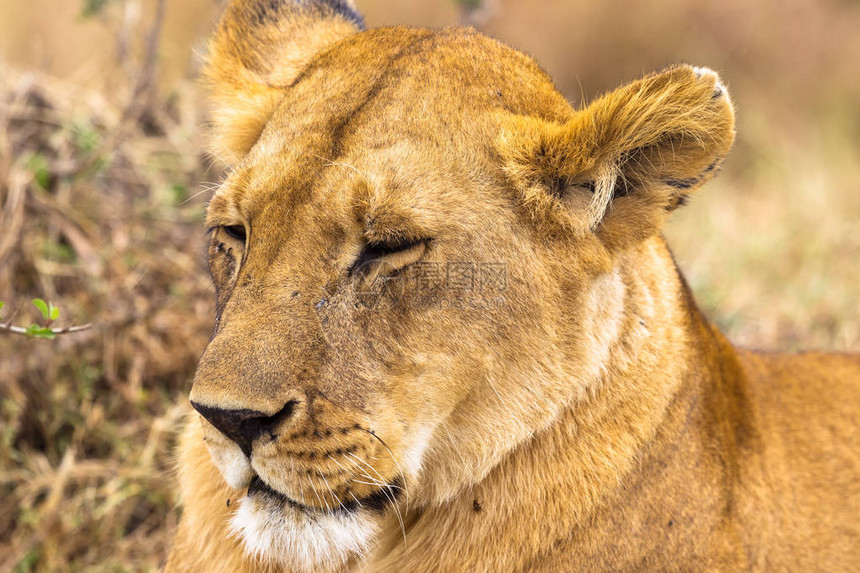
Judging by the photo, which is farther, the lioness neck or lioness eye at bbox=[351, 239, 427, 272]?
the lioness neck

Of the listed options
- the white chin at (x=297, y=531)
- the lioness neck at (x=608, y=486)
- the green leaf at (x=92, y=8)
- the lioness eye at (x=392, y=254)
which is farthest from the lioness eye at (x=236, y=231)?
the green leaf at (x=92, y=8)

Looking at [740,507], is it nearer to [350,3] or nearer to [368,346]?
[368,346]

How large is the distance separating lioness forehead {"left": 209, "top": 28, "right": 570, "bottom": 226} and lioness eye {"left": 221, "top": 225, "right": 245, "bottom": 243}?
32 mm

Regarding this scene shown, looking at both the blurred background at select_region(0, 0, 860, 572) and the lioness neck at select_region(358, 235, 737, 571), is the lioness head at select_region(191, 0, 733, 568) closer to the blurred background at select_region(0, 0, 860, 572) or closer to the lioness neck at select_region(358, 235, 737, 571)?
the lioness neck at select_region(358, 235, 737, 571)

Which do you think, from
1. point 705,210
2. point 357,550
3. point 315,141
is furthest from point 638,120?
point 705,210

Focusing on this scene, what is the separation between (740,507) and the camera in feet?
7.80

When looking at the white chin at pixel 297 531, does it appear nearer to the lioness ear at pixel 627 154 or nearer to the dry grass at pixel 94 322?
the lioness ear at pixel 627 154

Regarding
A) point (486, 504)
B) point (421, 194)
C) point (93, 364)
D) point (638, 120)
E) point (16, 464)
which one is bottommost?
point (16, 464)

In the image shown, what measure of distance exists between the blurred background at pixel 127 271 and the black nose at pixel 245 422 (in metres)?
0.87

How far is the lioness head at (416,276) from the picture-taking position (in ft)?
6.48

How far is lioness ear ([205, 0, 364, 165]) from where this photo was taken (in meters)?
2.59

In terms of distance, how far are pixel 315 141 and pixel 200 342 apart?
206 centimetres

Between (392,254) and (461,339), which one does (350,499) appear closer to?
(461,339)

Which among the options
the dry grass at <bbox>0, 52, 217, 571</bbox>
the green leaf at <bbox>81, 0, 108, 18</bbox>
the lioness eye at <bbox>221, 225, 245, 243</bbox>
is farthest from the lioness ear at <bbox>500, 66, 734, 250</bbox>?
the green leaf at <bbox>81, 0, 108, 18</bbox>
